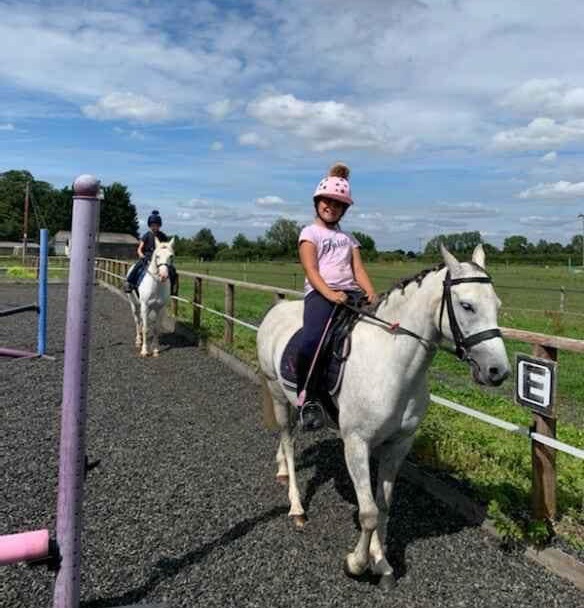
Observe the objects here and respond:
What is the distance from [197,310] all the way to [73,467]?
365 inches

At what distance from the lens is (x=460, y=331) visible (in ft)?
9.94

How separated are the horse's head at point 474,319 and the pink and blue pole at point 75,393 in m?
1.78

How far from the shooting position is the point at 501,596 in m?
3.21

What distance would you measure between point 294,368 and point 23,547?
213 cm

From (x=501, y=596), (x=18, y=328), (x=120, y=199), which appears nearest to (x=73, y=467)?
(x=501, y=596)

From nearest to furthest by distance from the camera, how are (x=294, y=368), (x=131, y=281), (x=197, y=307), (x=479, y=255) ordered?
1. (x=479, y=255)
2. (x=294, y=368)
3. (x=131, y=281)
4. (x=197, y=307)

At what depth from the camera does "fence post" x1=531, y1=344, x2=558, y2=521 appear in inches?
147

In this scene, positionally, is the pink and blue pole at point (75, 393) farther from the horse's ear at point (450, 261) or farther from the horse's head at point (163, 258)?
the horse's head at point (163, 258)

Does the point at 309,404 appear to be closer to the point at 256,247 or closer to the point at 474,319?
the point at 474,319

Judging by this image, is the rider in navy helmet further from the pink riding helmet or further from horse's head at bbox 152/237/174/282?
the pink riding helmet

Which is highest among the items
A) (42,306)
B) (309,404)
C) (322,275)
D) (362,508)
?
(322,275)

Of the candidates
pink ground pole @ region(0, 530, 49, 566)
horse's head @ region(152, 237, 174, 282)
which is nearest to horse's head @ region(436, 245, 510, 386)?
pink ground pole @ region(0, 530, 49, 566)

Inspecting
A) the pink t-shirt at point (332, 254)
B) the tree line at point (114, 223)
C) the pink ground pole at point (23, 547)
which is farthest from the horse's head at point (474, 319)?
the tree line at point (114, 223)

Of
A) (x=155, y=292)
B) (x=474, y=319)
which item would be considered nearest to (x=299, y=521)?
(x=474, y=319)
